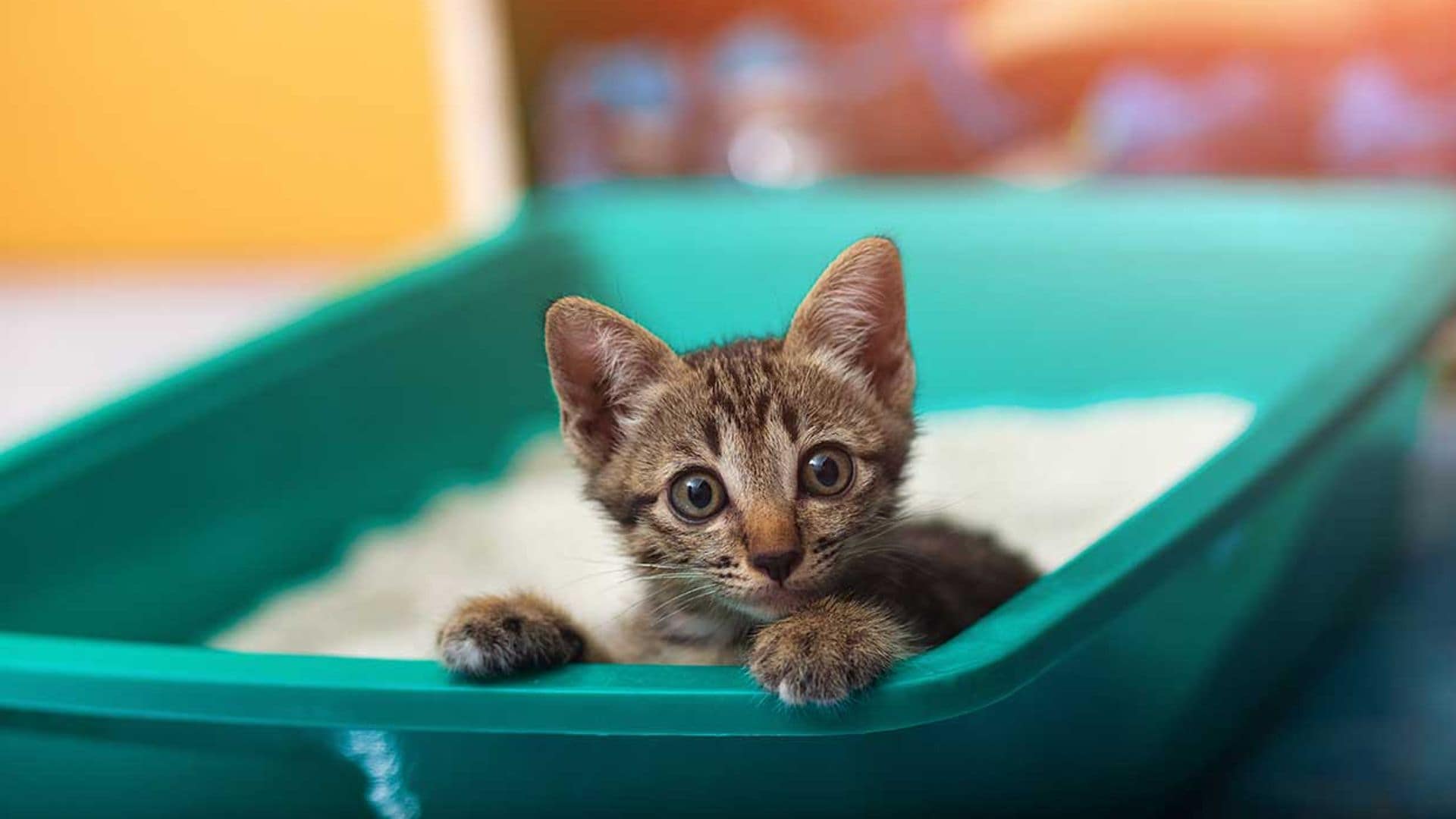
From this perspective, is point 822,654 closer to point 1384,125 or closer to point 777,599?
point 777,599

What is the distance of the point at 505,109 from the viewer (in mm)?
3777

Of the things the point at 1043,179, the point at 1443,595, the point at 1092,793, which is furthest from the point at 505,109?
the point at 1092,793

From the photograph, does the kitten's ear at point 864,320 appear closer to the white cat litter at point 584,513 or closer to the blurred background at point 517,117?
the white cat litter at point 584,513

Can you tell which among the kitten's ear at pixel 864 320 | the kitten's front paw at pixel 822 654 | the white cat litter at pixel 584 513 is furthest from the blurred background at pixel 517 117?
the kitten's front paw at pixel 822 654

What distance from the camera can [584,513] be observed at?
77.4 inches

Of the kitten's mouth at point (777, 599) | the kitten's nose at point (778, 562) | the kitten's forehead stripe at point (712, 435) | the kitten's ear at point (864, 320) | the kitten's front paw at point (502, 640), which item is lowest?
the kitten's front paw at point (502, 640)

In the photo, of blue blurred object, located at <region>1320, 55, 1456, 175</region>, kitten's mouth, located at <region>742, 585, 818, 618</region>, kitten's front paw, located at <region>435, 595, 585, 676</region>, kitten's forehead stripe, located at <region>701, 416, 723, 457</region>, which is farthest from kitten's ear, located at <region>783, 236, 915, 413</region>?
blue blurred object, located at <region>1320, 55, 1456, 175</region>

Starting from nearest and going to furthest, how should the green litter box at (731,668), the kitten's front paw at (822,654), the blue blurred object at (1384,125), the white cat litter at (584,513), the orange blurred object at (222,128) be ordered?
the kitten's front paw at (822,654), the green litter box at (731,668), the white cat litter at (584,513), the blue blurred object at (1384,125), the orange blurred object at (222,128)

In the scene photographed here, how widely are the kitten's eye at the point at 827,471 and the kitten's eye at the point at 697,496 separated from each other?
70 mm

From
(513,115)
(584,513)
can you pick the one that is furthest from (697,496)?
(513,115)

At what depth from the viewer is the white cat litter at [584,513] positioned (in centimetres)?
193

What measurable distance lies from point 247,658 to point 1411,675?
147 centimetres

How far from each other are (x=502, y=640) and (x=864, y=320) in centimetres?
42

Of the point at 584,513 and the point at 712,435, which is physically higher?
the point at 712,435
